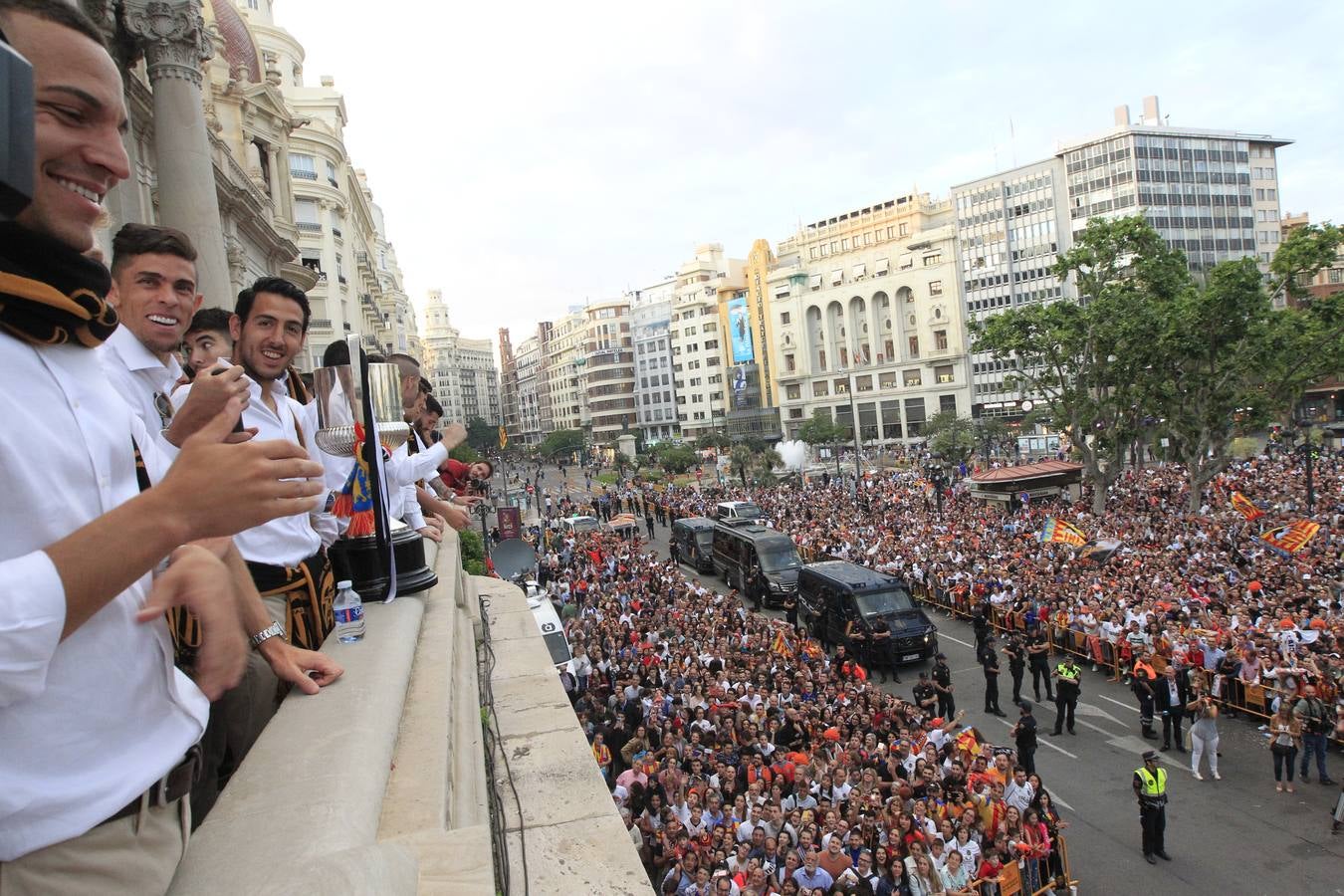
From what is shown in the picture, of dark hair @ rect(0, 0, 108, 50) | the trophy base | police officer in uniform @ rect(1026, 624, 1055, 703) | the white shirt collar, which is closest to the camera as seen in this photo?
dark hair @ rect(0, 0, 108, 50)

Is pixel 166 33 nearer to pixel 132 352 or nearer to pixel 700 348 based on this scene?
pixel 132 352

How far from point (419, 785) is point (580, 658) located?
13.2m

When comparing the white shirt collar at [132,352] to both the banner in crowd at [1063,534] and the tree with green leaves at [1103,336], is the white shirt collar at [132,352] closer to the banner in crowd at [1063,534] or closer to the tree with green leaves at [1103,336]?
the banner in crowd at [1063,534]

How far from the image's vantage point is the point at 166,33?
12.1 metres

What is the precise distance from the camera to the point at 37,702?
1.33m

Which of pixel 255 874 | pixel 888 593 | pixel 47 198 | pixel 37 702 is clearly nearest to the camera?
pixel 37 702

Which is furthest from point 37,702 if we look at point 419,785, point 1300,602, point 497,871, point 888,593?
point 1300,602

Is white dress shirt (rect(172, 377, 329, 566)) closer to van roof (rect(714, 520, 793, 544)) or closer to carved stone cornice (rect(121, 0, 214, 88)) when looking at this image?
carved stone cornice (rect(121, 0, 214, 88))

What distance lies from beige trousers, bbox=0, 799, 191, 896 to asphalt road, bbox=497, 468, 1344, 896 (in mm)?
10271

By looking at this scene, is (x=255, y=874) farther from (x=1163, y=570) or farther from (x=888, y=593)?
(x=1163, y=570)

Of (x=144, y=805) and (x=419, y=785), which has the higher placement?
(x=144, y=805)

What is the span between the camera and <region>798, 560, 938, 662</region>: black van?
17266mm

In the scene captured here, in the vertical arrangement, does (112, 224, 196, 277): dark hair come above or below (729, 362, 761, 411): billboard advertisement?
below

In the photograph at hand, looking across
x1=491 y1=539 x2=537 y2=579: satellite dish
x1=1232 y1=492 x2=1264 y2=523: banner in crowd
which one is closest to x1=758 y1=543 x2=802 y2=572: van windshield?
x1=491 y1=539 x2=537 y2=579: satellite dish
